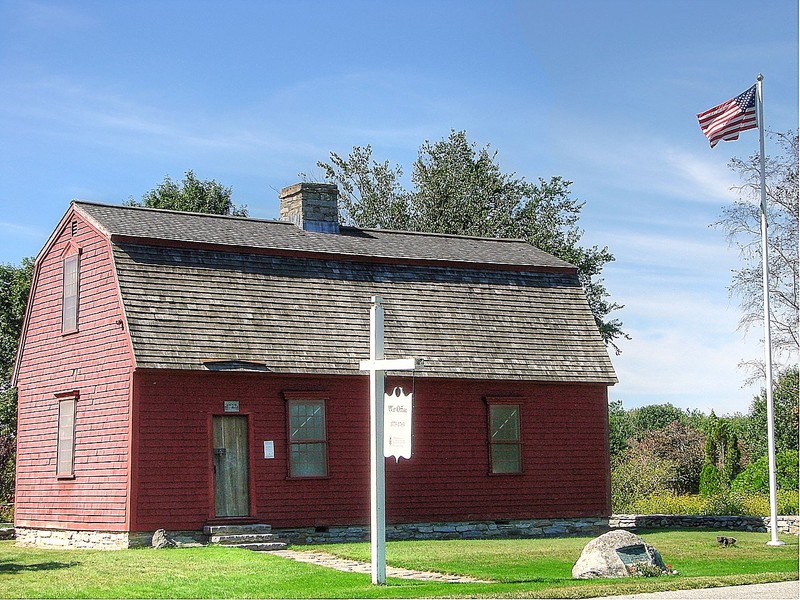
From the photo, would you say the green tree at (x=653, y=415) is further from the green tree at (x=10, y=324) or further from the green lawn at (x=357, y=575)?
the green lawn at (x=357, y=575)

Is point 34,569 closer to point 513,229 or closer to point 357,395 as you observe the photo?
point 357,395

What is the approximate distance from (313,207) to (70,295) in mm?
6466

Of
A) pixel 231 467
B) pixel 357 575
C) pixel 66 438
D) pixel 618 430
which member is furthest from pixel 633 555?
pixel 618 430

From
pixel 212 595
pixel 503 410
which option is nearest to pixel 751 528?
pixel 503 410

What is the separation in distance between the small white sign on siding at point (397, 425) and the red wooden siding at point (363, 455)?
8.09m

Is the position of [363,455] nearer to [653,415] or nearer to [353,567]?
[353,567]

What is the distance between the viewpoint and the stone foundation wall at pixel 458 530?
24.6 meters

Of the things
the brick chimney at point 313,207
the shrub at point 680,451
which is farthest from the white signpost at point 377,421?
the shrub at point 680,451

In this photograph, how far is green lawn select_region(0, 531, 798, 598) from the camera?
15305 millimetres

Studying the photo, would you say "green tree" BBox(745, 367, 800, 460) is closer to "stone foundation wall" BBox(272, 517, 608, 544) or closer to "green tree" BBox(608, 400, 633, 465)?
"green tree" BBox(608, 400, 633, 465)

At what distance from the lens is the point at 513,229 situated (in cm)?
4622

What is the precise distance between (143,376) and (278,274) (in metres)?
4.21

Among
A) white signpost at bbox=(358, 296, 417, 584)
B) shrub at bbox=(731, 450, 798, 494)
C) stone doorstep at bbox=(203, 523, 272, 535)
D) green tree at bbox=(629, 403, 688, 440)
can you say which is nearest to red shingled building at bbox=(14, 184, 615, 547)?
stone doorstep at bbox=(203, 523, 272, 535)

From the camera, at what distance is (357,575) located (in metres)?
17.4
